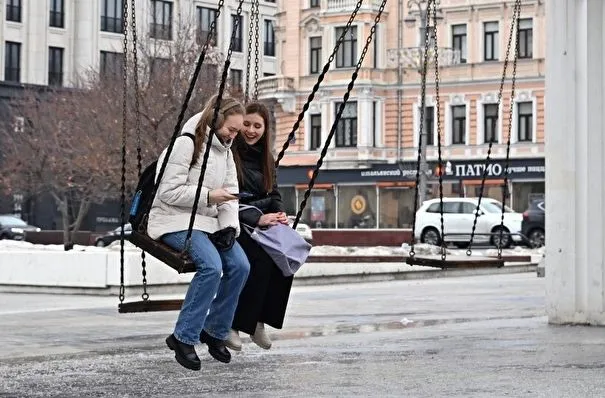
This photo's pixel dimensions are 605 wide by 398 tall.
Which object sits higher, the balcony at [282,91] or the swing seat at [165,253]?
the balcony at [282,91]

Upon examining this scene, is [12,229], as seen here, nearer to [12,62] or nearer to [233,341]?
[12,62]

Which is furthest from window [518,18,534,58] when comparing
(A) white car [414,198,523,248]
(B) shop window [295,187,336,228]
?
(A) white car [414,198,523,248]

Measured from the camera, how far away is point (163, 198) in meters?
9.30

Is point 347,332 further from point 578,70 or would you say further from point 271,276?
point 271,276

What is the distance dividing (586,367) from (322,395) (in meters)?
2.52

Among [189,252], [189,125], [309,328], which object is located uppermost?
[189,125]

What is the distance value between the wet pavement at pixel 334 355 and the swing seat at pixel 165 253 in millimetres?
Result: 825

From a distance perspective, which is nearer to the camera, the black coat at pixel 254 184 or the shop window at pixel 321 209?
the black coat at pixel 254 184

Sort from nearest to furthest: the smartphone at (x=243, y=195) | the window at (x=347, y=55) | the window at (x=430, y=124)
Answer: the smartphone at (x=243, y=195) → the window at (x=430, y=124) → the window at (x=347, y=55)

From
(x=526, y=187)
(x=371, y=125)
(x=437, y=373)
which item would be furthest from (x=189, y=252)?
(x=371, y=125)

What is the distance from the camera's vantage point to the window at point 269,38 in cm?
7669

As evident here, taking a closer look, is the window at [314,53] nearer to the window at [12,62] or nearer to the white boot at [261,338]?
the window at [12,62]

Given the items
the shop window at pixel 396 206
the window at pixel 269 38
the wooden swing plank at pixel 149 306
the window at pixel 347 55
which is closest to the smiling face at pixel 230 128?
the wooden swing plank at pixel 149 306

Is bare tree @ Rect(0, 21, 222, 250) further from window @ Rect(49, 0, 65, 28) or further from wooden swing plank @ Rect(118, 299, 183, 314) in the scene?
wooden swing plank @ Rect(118, 299, 183, 314)
